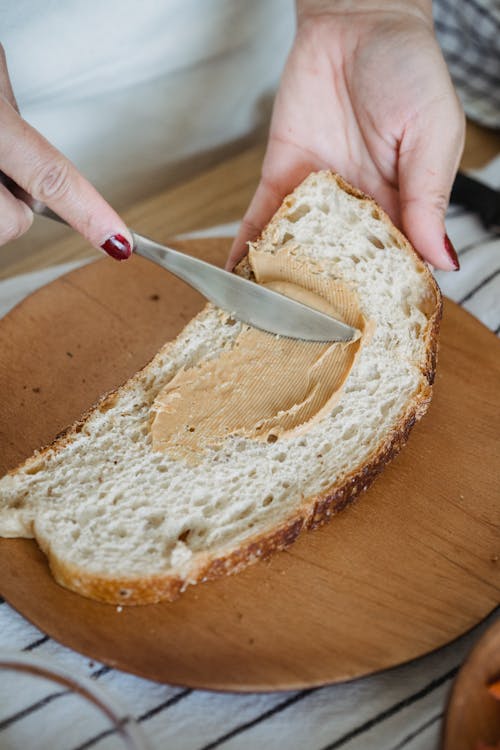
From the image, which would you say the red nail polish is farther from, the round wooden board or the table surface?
the table surface

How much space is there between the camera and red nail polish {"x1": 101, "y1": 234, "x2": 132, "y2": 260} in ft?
6.35

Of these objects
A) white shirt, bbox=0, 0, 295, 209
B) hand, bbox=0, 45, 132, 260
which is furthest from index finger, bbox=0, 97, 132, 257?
white shirt, bbox=0, 0, 295, 209

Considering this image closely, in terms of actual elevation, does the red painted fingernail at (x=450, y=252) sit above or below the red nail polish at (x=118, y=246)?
below

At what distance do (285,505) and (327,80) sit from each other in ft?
5.39

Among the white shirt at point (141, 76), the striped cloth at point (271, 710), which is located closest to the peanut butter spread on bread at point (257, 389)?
the striped cloth at point (271, 710)

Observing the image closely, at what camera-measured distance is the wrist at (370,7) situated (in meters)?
2.70

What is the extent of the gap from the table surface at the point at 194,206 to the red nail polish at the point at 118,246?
107 centimetres

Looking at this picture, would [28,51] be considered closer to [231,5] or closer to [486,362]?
[231,5]

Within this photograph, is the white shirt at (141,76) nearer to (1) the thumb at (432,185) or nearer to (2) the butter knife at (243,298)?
(2) the butter knife at (243,298)

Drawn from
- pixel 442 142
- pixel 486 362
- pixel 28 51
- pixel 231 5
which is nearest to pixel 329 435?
pixel 486 362

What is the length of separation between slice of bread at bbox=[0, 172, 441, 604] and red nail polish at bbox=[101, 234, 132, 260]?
297 mm

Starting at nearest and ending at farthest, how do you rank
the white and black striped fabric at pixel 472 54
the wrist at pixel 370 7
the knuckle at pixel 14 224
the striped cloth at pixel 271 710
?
the striped cloth at pixel 271 710 → the knuckle at pixel 14 224 → the wrist at pixel 370 7 → the white and black striped fabric at pixel 472 54

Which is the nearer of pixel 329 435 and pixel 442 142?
pixel 329 435

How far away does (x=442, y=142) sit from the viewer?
7.49 ft
